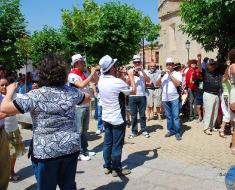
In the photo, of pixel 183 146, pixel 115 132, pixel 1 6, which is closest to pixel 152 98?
pixel 183 146

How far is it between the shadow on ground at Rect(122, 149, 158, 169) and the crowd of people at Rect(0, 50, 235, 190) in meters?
0.66

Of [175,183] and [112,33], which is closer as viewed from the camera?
[175,183]

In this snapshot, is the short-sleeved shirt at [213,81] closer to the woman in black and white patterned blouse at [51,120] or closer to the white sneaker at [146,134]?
the white sneaker at [146,134]

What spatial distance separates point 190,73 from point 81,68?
4.77 meters

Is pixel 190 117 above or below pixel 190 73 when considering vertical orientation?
below

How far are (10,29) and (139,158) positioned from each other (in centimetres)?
1585

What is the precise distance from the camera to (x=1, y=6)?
807 inches

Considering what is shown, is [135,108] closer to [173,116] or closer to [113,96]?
[173,116]

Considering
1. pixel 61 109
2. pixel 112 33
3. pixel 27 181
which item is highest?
pixel 112 33

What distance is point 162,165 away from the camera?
6.34 meters

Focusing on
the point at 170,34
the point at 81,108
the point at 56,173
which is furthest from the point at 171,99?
the point at 170,34

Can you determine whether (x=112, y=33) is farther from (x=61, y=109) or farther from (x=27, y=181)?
(x=61, y=109)

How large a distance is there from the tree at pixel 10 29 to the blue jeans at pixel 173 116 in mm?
13508

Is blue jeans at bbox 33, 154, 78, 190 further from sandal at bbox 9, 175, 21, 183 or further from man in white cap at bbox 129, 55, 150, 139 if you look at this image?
man in white cap at bbox 129, 55, 150, 139
